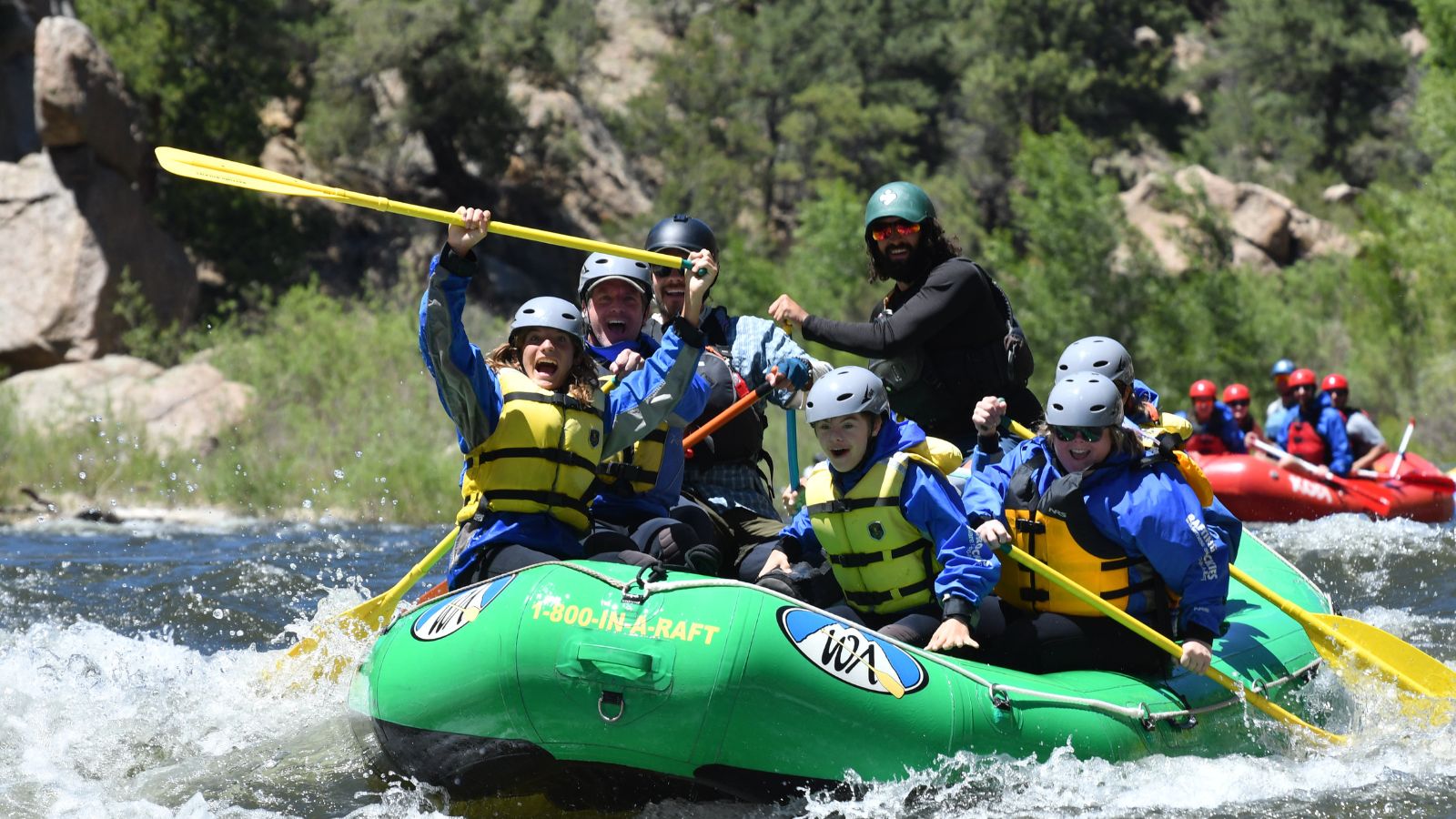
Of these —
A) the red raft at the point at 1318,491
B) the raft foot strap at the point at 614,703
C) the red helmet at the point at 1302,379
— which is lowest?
the red raft at the point at 1318,491

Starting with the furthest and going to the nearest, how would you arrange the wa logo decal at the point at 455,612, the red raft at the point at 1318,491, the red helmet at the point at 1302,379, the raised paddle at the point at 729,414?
the red helmet at the point at 1302,379, the red raft at the point at 1318,491, the raised paddle at the point at 729,414, the wa logo decal at the point at 455,612

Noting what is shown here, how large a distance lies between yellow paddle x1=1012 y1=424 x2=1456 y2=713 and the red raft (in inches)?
269

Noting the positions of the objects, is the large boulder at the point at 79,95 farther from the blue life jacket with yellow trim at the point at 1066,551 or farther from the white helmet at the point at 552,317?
the blue life jacket with yellow trim at the point at 1066,551

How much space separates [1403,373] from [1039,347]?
188 inches

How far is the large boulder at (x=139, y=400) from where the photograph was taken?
616 inches

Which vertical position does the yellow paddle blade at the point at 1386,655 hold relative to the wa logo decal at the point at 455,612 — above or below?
below

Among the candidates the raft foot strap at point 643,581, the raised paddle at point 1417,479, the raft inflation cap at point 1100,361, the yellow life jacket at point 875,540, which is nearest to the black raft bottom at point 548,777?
the raft foot strap at point 643,581

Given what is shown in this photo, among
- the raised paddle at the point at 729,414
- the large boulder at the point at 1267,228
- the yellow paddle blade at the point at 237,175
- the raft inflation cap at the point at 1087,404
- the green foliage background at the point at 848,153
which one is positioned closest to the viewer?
the yellow paddle blade at the point at 237,175

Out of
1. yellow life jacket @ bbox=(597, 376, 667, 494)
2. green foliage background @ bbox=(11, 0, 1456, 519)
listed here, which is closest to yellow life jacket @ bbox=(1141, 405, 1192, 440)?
yellow life jacket @ bbox=(597, 376, 667, 494)

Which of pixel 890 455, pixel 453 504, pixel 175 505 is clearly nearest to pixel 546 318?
pixel 890 455

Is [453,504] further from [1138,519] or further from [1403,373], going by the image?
[1403,373]

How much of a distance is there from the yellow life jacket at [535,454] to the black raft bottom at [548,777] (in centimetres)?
80

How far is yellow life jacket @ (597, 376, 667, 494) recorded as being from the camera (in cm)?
542

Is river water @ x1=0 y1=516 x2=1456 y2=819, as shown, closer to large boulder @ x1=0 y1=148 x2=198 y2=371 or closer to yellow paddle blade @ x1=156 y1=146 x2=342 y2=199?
yellow paddle blade @ x1=156 y1=146 x2=342 y2=199
